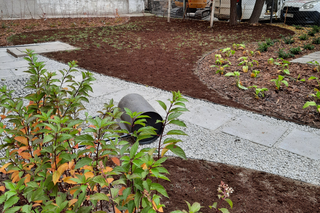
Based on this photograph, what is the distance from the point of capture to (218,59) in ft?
20.1

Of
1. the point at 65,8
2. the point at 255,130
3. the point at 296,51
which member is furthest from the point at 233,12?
the point at 255,130

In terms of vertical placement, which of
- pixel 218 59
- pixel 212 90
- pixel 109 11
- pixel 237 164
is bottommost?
pixel 237 164

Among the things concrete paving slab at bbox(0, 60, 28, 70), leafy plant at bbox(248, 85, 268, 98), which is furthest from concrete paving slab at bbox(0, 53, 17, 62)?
leafy plant at bbox(248, 85, 268, 98)

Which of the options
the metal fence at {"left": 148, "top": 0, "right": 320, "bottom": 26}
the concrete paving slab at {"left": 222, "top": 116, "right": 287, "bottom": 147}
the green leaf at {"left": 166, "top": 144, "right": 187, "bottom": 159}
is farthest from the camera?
the metal fence at {"left": 148, "top": 0, "right": 320, "bottom": 26}

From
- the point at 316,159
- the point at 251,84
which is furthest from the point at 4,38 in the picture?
the point at 316,159

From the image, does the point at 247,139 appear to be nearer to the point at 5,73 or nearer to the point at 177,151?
the point at 177,151

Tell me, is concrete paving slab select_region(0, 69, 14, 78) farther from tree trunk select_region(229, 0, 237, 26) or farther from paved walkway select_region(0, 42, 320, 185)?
tree trunk select_region(229, 0, 237, 26)

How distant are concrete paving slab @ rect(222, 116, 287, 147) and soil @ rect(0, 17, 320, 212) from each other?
468mm

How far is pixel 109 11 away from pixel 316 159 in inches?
612

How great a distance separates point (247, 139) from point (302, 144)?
68cm

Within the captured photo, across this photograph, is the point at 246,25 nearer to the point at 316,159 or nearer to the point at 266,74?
the point at 266,74

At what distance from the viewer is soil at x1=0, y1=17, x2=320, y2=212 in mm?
2297

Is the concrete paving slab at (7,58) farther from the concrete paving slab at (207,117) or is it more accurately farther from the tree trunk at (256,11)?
the tree trunk at (256,11)

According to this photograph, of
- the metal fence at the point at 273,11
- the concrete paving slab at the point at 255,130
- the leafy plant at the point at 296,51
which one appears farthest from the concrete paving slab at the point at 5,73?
the metal fence at the point at 273,11
